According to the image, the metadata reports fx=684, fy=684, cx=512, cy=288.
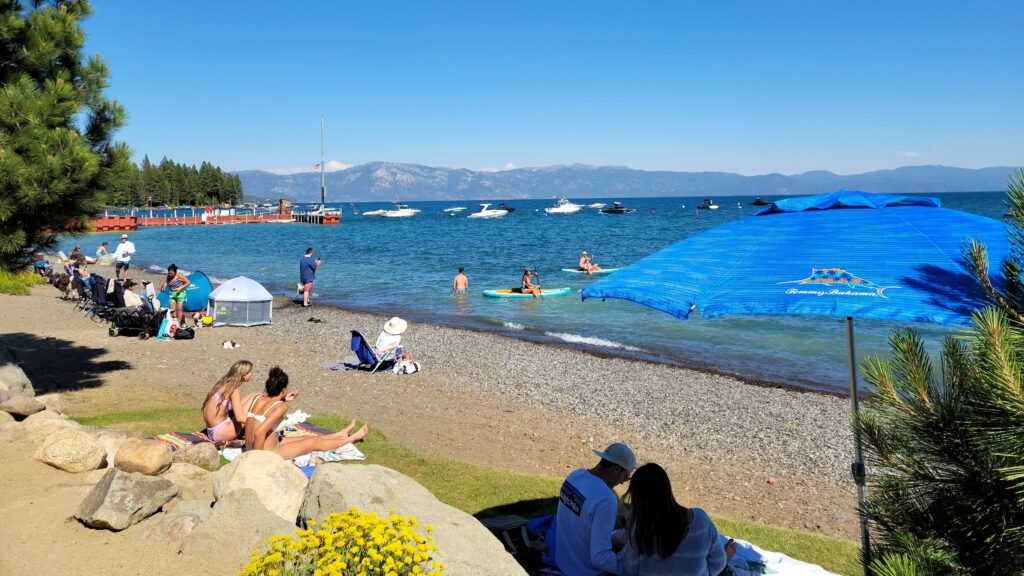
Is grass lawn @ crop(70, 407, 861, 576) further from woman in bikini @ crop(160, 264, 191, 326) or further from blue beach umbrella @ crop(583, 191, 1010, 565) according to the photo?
woman in bikini @ crop(160, 264, 191, 326)

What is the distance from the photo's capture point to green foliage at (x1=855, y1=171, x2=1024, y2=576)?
234cm

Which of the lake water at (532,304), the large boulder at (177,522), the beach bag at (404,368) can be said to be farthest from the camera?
the lake water at (532,304)

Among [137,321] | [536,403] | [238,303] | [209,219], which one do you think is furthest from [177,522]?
[209,219]

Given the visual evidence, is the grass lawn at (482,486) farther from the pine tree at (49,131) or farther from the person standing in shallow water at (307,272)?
the person standing in shallow water at (307,272)

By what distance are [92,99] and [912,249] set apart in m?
9.66

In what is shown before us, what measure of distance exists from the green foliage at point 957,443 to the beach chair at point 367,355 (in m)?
12.0

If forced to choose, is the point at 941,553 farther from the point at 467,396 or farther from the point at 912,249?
the point at 467,396

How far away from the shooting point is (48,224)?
28.3ft

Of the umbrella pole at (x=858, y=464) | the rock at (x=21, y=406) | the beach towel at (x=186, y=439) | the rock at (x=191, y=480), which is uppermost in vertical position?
the umbrella pole at (x=858, y=464)

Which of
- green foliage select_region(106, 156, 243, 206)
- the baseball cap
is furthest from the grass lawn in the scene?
green foliage select_region(106, 156, 243, 206)

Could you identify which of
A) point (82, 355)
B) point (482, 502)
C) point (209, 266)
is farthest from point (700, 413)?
point (209, 266)

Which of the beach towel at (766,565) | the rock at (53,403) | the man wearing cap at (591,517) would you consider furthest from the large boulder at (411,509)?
the rock at (53,403)

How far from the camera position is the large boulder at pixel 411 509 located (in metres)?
4.37

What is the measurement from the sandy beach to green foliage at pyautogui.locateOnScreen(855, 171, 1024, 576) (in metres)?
5.22
